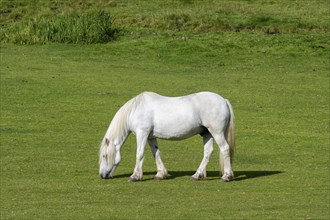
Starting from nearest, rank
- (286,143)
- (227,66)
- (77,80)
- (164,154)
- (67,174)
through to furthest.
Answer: (67,174)
(164,154)
(286,143)
(77,80)
(227,66)

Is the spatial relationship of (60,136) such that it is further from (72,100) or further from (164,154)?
(72,100)

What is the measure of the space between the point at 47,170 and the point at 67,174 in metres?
0.59

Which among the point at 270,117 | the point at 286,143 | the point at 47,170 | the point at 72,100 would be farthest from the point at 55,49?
the point at 47,170

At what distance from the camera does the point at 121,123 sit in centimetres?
1677

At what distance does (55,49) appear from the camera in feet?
118

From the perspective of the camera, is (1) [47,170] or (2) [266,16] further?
(2) [266,16]

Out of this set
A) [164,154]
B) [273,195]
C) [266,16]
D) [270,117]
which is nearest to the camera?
[273,195]

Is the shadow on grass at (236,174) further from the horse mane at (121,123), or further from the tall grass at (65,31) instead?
the tall grass at (65,31)

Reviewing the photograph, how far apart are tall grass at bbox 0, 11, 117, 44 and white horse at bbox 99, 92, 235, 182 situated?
20.5 meters

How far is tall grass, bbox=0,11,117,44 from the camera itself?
3703 cm

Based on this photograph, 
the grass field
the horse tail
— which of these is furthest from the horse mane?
the horse tail

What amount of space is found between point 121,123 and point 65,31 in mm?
20807

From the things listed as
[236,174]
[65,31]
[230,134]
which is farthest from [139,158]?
[65,31]

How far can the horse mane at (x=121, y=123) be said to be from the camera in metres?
16.7
